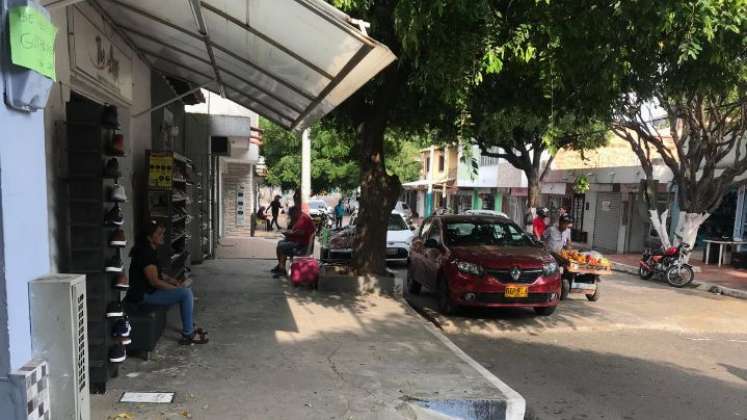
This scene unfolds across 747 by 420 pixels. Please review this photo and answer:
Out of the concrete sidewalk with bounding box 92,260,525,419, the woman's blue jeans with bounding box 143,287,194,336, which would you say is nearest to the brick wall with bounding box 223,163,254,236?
the concrete sidewalk with bounding box 92,260,525,419

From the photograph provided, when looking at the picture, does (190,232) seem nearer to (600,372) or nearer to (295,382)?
(295,382)

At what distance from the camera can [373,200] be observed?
927 centimetres

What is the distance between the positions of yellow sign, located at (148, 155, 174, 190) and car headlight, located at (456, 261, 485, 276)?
436 centimetres

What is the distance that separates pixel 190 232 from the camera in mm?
11078

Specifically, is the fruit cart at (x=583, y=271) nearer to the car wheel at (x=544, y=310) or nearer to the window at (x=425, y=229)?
the car wheel at (x=544, y=310)

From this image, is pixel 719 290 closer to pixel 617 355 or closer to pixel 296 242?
pixel 617 355

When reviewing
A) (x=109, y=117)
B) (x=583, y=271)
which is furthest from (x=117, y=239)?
(x=583, y=271)

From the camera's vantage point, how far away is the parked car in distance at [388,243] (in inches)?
508

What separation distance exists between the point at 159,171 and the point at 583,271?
738cm

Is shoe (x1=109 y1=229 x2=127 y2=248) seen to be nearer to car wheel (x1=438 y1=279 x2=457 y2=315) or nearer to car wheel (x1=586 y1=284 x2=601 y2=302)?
car wheel (x1=438 y1=279 x2=457 y2=315)

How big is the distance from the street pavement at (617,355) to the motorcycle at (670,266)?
6.91 ft

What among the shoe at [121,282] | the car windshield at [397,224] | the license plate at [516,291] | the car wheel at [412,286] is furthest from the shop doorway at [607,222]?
the shoe at [121,282]

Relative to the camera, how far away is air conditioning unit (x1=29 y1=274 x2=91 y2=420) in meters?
2.48

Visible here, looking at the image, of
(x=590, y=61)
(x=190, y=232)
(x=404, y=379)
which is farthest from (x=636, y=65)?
(x=190, y=232)
